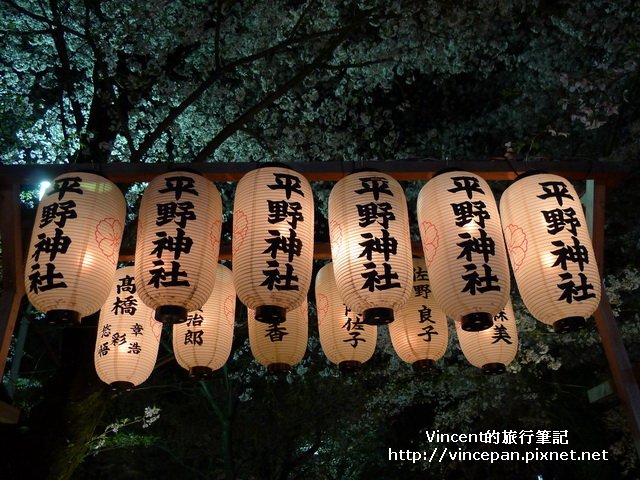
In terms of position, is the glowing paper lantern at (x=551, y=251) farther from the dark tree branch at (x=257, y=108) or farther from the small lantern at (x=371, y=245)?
the dark tree branch at (x=257, y=108)

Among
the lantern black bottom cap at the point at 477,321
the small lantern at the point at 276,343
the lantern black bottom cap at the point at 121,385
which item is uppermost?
the small lantern at the point at 276,343

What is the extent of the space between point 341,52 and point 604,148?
18.0 feet

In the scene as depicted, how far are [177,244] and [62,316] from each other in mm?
1064

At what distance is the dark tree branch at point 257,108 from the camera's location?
27.5 feet

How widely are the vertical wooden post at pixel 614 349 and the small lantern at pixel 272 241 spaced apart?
3013 mm

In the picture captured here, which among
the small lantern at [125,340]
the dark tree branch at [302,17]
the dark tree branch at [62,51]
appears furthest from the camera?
the dark tree branch at [302,17]

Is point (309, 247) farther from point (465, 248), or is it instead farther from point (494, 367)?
point (494, 367)

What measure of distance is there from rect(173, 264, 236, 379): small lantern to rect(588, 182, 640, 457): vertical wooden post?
12.7ft

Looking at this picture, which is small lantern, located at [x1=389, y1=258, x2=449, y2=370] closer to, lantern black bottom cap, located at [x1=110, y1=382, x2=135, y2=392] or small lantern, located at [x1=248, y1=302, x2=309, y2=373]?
small lantern, located at [x1=248, y1=302, x2=309, y2=373]

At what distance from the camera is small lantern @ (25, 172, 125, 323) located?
4609 millimetres

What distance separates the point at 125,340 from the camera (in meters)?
5.88

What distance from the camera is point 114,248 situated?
4.95m

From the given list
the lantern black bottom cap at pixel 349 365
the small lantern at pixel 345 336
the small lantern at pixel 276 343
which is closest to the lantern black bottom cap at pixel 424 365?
the small lantern at pixel 345 336

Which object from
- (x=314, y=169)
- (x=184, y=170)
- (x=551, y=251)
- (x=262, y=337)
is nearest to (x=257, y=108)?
(x=314, y=169)
